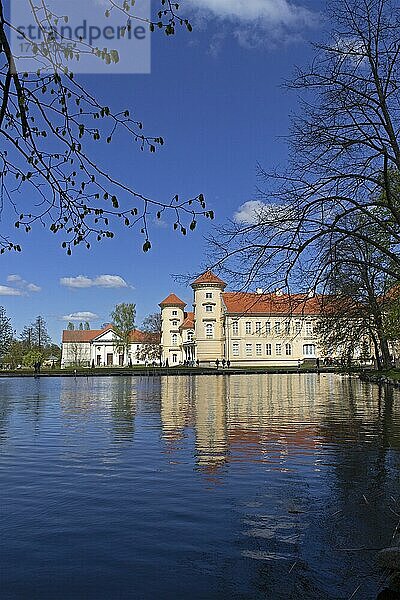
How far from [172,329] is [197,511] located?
9516 centimetres

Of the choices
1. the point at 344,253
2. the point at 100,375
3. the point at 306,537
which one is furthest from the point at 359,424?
the point at 100,375

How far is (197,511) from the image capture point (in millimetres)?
8094

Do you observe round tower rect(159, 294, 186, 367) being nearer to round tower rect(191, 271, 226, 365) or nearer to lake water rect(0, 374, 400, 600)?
round tower rect(191, 271, 226, 365)

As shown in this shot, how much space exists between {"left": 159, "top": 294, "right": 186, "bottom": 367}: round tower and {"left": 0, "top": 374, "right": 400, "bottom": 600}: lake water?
3369 inches

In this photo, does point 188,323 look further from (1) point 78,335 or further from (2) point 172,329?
(1) point 78,335

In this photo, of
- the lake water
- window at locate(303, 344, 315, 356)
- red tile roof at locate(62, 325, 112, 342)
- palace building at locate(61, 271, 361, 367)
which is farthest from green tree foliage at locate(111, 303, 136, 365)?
the lake water

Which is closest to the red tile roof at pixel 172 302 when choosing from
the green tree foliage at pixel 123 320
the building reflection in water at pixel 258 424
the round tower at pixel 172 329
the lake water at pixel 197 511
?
the round tower at pixel 172 329

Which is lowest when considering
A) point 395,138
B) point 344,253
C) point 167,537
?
point 167,537

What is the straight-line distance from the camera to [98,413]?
70.9 ft

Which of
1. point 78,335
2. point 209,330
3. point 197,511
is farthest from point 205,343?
point 197,511

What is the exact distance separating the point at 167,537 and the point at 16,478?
4.21m

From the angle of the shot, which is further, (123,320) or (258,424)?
(123,320)

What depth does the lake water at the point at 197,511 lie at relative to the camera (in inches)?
227

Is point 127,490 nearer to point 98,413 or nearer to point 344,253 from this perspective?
point 344,253
